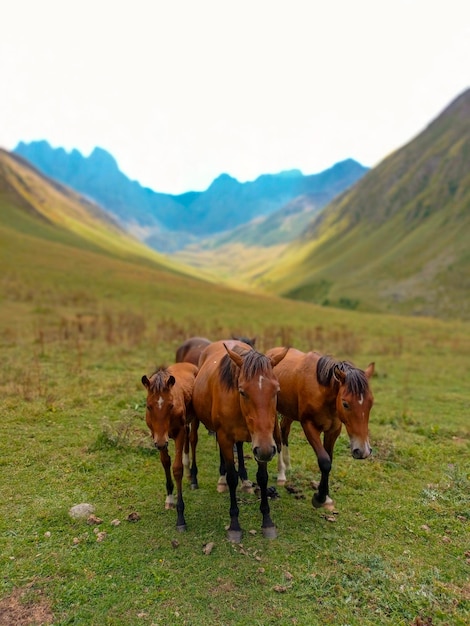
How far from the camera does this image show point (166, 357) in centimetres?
1948

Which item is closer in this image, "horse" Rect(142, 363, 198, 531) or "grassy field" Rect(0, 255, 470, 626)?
"grassy field" Rect(0, 255, 470, 626)

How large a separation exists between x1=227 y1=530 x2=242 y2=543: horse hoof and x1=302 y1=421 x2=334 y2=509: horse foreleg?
1.59 m

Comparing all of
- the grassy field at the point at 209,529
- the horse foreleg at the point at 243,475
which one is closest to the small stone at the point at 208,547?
the grassy field at the point at 209,529

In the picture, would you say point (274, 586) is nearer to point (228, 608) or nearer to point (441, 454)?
point (228, 608)

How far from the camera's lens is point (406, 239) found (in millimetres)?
104750

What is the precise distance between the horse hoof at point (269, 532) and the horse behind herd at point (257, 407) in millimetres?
13

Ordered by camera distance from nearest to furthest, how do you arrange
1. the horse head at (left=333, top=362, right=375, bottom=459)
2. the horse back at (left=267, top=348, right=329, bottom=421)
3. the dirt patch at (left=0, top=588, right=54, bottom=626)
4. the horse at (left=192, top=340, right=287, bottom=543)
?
the dirt patch at (left=0, top=588, right=54, bottom=626) → the horse at (left=192, top=340, right=287, bottom=543) → the horse head at (left=333, top=362, right=375, bottom=459) → the horse back at (left=267, top=348, right=329, bottom=421)

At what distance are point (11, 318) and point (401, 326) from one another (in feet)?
111

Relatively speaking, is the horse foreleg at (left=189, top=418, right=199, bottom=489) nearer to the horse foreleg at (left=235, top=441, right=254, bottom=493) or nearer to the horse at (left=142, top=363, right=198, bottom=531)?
the horse at (left=142, top=363, right=198, bottom=531)

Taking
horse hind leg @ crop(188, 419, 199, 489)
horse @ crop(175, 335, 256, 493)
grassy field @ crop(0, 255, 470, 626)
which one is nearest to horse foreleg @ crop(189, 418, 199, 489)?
horse hind leg @ crop(188, 419, 199, 489)

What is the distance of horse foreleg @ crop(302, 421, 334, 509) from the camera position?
21.1 ft

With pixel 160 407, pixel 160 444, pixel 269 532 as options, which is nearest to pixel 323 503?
pixel 269 532

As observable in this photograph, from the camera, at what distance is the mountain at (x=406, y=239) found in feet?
240

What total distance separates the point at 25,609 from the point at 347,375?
16.6 feet
